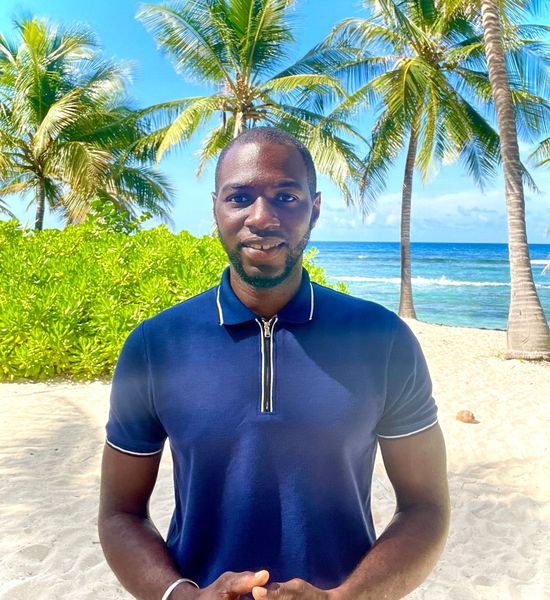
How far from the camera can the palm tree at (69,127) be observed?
56.1 feet

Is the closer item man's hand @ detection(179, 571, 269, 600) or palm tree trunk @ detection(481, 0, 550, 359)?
man's hand @ detection(179, 571, 269, 600)

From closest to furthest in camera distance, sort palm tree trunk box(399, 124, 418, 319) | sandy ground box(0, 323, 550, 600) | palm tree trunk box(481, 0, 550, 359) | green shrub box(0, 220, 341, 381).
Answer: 1. sandy ground box(0, 323, 550, 600)
2. green shrub box(0, 220, 341, 381)
3. palm tree trunk box(481, 0, 550, 359)
4. palm tree trunk box(399, 124, 418, 319)

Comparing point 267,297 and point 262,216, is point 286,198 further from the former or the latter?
point 267,297

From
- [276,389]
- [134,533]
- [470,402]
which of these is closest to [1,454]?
[134,533]

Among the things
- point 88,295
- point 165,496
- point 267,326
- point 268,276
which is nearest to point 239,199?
point 268,276

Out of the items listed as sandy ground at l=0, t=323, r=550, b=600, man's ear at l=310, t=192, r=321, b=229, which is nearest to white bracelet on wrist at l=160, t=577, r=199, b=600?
man's ear at l=310, t=192, r=321, b=229

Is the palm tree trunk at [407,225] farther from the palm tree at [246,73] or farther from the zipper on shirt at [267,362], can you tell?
the zipper on shirt at [267,362]

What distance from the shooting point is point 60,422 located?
5992 mm

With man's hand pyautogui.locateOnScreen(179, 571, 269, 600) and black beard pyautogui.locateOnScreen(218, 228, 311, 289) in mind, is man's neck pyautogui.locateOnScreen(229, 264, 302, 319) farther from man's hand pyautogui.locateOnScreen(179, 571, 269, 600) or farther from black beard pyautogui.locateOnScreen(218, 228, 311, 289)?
man's hand pyautogui.locateOnScreen(179, 571, 269, 600)

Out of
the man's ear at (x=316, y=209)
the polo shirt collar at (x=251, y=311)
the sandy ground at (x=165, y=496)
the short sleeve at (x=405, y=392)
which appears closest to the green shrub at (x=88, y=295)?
the sandy ground at (x=165, y=496)

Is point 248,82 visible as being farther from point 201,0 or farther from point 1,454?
point 1,454

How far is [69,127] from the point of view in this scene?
18.2 m

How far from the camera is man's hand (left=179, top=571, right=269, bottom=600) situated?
3.46 ft

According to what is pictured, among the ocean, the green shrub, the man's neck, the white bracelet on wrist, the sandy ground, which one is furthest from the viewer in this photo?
the ocean
